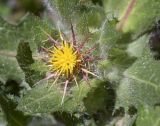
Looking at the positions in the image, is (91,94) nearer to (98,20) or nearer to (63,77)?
(63,77)

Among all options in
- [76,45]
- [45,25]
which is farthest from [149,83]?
[45,25]

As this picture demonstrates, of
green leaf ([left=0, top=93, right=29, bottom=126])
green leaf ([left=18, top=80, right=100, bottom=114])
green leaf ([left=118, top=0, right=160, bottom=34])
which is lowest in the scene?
green leaf ([left=0, top=93, right=29, bottom=126])

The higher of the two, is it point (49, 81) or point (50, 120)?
point (49, 81)

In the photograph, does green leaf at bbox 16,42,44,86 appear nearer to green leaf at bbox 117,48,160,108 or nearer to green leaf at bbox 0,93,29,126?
green leaf at bbox 0,93,29,126

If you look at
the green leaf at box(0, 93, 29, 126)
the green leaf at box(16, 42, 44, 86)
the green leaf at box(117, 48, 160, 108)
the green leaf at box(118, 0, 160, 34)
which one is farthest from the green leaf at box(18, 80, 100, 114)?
the green leaf at box(118, 0, 160, 34)

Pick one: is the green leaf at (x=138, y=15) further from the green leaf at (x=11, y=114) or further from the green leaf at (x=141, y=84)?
the green leaf at (x=11, y=114)

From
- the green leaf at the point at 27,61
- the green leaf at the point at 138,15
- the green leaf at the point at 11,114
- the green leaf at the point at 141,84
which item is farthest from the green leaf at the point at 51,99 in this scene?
the green leaf at the point at 138,15
